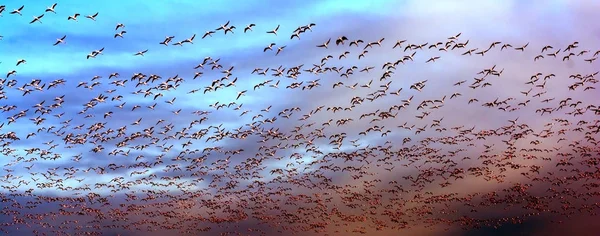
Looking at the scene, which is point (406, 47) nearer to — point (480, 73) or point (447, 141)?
point (480, 73)

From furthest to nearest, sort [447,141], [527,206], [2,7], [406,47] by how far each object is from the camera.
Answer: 1. [527,206]
2. [447,141]
3. [406,47]
4. [2,7]

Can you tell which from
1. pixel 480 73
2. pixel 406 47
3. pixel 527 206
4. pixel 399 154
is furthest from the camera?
pixel 527 206

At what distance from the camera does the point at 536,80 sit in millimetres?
50031

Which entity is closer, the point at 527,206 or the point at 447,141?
the point at 447,141

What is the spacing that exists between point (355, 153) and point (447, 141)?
41.0ft

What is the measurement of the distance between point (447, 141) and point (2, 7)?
50.8 meters

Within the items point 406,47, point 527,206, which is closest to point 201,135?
point 406,47

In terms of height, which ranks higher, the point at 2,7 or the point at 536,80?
the point at 536,80

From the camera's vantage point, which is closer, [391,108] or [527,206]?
[391,108]

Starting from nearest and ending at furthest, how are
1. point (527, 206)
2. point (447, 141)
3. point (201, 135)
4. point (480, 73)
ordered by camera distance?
point (480, 73) → point (201, 135) → point (447, 141) → point (527, 206)

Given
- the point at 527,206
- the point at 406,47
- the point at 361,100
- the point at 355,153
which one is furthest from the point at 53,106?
the point at 527,206

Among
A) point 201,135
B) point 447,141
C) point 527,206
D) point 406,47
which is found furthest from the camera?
point 527,206

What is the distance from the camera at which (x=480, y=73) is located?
4884 cm

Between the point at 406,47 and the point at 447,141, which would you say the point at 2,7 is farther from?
the point at 447,141
